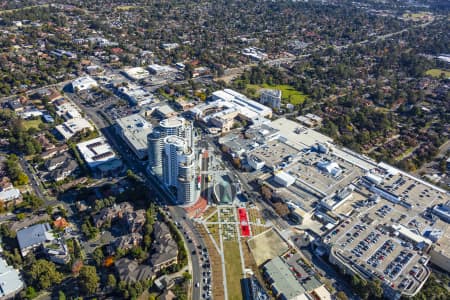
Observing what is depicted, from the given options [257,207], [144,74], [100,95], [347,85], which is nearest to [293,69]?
[347,85]

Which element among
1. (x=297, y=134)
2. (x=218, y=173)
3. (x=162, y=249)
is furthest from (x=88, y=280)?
(x=297, y=134)

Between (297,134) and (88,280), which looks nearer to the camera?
(88,280)

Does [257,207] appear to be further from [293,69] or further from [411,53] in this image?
[411,53]

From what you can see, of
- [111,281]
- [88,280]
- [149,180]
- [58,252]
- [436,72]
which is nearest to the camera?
[88,280]

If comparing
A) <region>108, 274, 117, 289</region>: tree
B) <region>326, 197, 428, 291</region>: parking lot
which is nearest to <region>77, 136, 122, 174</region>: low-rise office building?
<region>108, 274, 117, 289</region>: tree

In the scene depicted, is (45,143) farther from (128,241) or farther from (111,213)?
(128,241)
